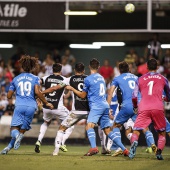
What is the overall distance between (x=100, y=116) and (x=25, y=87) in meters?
1.82

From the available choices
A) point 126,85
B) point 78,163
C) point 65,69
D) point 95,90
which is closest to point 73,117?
point 95,90

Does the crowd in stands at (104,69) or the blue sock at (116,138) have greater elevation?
the crowd in stands at (104,69)

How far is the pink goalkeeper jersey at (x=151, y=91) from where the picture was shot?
14852mm

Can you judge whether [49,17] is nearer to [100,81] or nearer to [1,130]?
[1,130]

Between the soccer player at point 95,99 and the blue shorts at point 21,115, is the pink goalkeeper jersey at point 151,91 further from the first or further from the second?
the blue shorts at point 21,115

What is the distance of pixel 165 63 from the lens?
2659cm

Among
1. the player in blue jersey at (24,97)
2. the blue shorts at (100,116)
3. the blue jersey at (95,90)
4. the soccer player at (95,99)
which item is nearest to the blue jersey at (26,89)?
the player in blue jersey at (24,97)

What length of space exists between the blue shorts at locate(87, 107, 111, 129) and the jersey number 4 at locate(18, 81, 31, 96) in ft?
4.91

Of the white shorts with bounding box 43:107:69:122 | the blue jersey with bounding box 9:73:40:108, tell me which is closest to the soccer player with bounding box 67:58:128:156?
the blue jersey with bounding box 9:73:40:108

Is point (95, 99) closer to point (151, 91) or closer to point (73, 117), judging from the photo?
point (73, 117)

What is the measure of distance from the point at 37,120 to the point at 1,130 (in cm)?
177

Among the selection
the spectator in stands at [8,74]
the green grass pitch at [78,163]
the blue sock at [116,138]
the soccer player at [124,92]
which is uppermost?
the spectator in stands at [8,74]

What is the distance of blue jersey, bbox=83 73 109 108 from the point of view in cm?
1633

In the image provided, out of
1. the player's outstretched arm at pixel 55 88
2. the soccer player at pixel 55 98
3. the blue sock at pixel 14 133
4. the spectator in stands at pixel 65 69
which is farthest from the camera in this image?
the spectator in stands at pixel 65 69
